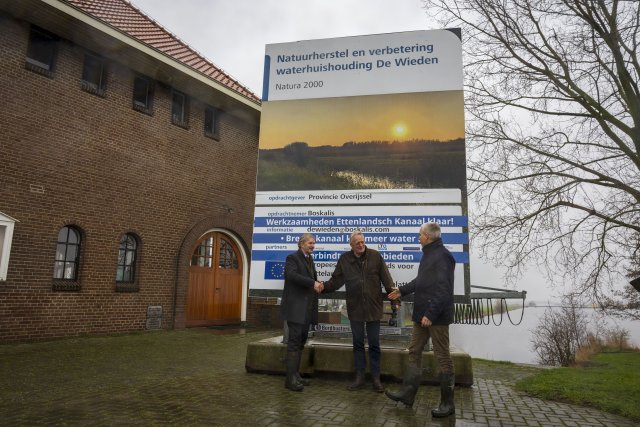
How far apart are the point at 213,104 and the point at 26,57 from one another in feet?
17.5

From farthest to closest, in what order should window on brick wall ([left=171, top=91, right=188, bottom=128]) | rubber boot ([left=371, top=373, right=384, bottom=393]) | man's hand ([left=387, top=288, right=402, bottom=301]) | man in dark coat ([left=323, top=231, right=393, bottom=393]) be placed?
window on brick wall ([left=171, top=91, right=188, bottom=128]), man in dark coat ([left=323, top=231, right=393, bottom=393]), rubber boot ([left=371, top=373, right=384, bottom=393]), man's hand ([left=387, top=288, right=402, bottom=301])

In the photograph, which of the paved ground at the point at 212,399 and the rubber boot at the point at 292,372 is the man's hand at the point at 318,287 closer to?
the rubber boot at the point at 292,372

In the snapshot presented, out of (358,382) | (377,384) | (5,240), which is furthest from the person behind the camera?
(5,240)

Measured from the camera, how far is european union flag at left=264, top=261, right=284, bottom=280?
23.1 feet

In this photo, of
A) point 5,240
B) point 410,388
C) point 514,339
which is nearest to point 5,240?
point 5,240

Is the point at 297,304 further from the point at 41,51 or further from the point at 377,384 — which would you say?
the point at 41,51

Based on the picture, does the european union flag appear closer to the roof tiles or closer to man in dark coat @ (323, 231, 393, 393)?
man in dark coat @ (323, 231, 393, 393)

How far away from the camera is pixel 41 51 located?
10641mm

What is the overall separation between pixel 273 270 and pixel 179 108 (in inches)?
335

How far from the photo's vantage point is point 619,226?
12.2m

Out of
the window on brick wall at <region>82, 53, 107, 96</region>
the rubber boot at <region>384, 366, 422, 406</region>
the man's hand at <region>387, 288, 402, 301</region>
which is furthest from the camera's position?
the window on brick wall at <region>82, 53, 107, 96</region>

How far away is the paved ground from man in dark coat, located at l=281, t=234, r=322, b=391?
0.24m

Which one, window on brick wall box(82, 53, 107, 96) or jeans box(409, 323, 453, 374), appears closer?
jeans box(409, 323, 453, 374)

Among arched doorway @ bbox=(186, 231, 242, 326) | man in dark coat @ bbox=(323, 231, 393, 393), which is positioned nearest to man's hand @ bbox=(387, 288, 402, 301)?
man in dark coat @ bbox=(323, 231, 393, 393)
